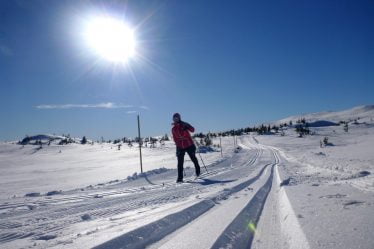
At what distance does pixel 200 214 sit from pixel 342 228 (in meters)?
1.78

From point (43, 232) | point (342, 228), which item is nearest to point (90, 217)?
point (43, 232)

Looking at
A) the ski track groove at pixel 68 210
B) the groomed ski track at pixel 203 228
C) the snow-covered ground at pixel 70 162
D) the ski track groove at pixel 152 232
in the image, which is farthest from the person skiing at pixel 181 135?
the ski track groove at pixel 152 232

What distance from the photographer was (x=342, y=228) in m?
2.79

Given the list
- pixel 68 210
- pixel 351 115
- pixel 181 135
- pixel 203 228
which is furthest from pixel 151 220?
pixel 351 115

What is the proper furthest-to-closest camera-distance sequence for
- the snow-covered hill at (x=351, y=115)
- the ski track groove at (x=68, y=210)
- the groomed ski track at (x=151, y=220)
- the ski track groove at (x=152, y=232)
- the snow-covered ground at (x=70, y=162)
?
1. the snow-covered hill at (x=351, y=115)
2. the snow-covered ground at (x=70, y=162)
3. the ski track groove at (x=68, y=210)
4. the groomed ski track at (x=151, y=220)
5. the ski track groove at (x=152, y=232)

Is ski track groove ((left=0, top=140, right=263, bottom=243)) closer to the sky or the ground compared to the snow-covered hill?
closer to the ground

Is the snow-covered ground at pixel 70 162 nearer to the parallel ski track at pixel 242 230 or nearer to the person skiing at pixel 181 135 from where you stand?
the person skiing at pixel 181 135

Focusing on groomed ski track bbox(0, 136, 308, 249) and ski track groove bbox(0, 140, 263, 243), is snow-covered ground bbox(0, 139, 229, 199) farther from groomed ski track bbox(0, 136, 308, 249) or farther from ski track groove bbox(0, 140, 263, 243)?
groomed ski track bbox(0, 136, 308, 249)

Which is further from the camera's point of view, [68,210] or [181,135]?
[181,135]

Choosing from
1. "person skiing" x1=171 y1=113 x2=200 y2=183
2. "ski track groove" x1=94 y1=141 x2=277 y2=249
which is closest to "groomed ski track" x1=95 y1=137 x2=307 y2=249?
"ski track groove" x1=94 y1=141 x2=277 y2=249

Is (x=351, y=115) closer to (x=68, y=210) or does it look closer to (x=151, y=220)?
(x=68, y=210)

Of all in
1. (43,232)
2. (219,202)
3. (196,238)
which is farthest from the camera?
(219,202)

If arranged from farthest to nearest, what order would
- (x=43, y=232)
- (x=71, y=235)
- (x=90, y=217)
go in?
(x=90, y=217)
(x=43, y=232)
(x=71, y=235)

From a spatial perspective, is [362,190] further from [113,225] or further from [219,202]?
[113,225]
